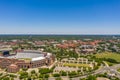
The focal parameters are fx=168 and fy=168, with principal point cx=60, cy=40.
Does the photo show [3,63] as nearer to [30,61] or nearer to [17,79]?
[30,61]

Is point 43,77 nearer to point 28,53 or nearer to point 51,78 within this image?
point 51,78

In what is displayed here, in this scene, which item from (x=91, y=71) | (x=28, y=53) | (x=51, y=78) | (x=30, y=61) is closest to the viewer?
(x=51, y=78)

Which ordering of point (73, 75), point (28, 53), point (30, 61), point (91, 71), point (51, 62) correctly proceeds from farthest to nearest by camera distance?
1. point (28, 53)
2. point (51, 62)
3. point (30, 61)
4. point (91, 71)
5. point (73, 75)

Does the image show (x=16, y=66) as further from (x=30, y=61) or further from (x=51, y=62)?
(x=51, y=62)

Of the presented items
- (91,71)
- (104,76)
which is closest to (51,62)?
(91,71)

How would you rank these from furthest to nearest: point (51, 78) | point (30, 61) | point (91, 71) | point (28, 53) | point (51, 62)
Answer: point (28, 53)
point (51, 62)
point (30, 61)
point (91, 71)
point (51, 78)

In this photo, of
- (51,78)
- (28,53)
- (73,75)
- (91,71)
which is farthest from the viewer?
(28,53)

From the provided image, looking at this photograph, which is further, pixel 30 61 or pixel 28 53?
pixel 28 53

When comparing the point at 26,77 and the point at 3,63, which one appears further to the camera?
the point at 3,63

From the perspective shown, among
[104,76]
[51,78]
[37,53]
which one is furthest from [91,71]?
[37,53]
